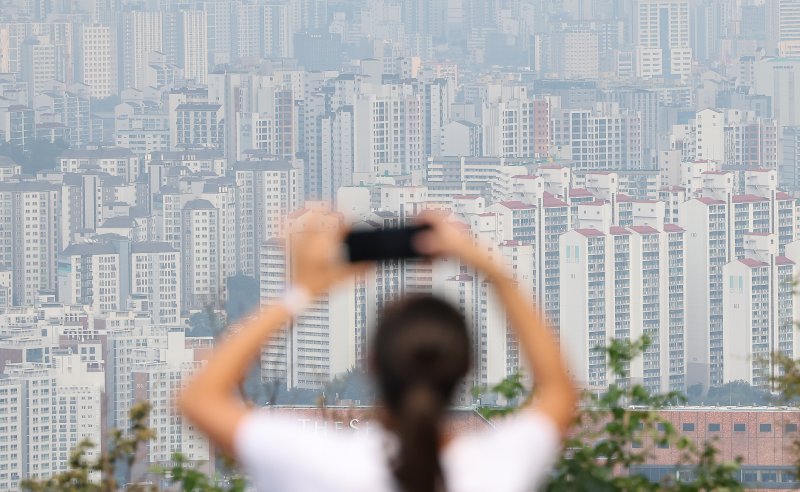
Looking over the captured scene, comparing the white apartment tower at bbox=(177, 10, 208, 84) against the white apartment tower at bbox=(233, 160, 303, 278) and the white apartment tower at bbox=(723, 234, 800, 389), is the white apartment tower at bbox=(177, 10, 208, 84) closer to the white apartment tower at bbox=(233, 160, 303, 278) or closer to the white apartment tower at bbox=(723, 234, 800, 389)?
the white apartment tower at bbox=(233, 160, 303, 278)

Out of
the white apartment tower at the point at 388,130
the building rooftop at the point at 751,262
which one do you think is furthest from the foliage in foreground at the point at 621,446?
the white apartment tower at the point at 388,130

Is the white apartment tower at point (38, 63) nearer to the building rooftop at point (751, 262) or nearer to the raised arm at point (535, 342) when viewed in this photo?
the building rooftop at point (751, 262)

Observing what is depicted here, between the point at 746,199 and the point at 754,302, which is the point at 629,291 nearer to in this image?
the point at 754,302

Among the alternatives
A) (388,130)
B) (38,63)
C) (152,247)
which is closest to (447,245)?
(152,247)

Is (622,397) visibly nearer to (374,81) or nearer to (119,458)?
(119,458)

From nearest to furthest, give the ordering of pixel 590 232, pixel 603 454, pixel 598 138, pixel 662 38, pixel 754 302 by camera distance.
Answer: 1. pixel 603 454
2. pixel 754 302
3. pixel 590 232
4. pixel 598 138
5. pixel 662 38
